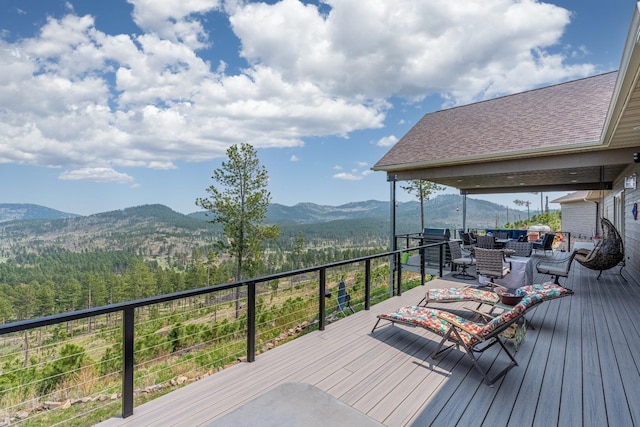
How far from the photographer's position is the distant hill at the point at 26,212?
104m

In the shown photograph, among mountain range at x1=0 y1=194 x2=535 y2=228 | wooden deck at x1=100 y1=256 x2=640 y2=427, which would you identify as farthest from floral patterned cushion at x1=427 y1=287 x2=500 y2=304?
mountain range at x1=0 y1=194 x2=535 y2=228

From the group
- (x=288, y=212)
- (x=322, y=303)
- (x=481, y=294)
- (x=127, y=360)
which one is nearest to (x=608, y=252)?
(x=481, y=294)

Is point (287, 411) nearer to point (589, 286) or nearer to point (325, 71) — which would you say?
point (589, 286)

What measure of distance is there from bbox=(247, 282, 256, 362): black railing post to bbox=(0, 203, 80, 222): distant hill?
126985 millimetres

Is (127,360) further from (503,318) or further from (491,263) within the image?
(491,263)

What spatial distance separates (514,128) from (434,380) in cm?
816

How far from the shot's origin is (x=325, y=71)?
15164mm

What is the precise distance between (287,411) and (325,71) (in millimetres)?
15528

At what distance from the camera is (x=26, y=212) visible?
110 meters

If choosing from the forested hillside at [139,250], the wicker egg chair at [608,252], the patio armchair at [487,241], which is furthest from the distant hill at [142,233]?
the wicker egg chair at [608,252]

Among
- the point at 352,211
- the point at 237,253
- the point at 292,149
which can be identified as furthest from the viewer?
the point at 352,211

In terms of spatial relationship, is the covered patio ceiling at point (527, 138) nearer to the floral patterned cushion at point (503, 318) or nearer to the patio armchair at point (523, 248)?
the patio armchair at point (523, 248)

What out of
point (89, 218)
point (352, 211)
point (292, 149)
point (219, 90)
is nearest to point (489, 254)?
point (219, 90)

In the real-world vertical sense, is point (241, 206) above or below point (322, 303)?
above
